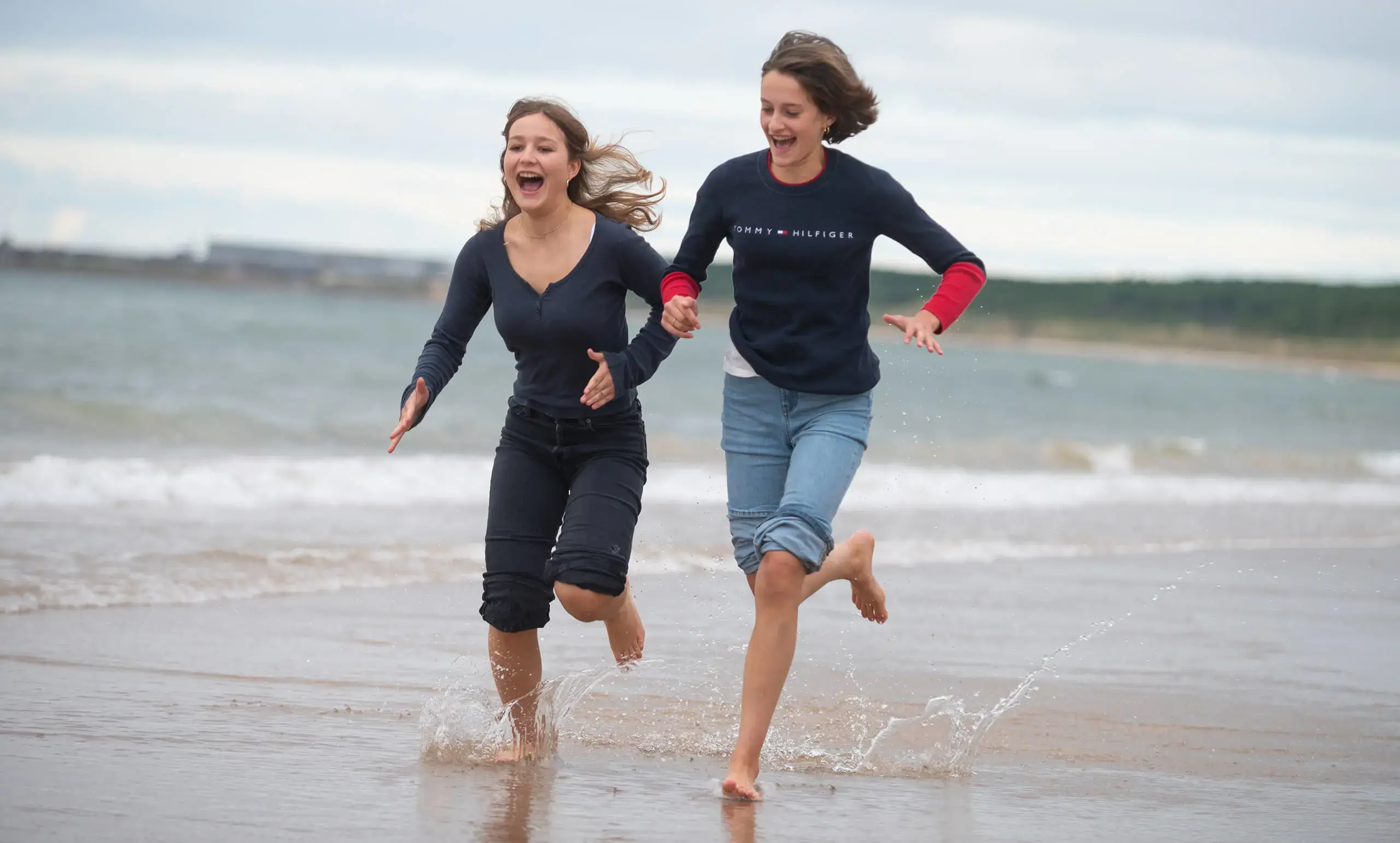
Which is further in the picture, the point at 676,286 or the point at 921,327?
the point at 676,286

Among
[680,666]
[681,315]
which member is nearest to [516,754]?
[681,315]

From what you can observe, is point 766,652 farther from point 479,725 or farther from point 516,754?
point 479,725

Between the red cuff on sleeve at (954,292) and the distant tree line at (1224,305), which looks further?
the distant tree line at (1224,305)

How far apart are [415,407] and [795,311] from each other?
3.93 ft

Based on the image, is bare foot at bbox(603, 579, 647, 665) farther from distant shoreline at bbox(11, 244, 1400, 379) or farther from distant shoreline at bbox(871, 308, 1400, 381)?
distant shoreline at bbox(871, 308, 1400, 381)

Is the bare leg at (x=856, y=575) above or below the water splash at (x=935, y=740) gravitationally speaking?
above

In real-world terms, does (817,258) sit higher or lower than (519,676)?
higher

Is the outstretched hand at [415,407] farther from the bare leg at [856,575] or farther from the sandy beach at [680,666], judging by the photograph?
the bare leg at [856,575]

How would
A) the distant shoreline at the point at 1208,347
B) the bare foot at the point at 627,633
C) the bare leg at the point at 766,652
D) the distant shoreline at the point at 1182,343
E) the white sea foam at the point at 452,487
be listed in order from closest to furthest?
the bare leg at the point at 766,652 → the bare foot at the point at 627,633 → the white sea foam at the point at 452,487 → the distant shoreline at the point at 1182,343 → the distant shoreline at the point at 1208,347

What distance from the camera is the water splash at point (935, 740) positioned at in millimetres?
4961

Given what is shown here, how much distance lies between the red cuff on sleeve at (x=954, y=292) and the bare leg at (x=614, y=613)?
1309mm

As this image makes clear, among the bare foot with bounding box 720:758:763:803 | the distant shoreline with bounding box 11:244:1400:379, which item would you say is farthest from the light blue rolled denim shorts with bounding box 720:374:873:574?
the distant shoreline with bounding box 11:244:1400:379

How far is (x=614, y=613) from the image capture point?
5035mm

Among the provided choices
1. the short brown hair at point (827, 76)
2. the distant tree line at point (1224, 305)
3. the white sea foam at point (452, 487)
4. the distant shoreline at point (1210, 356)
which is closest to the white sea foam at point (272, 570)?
the white sea foam at point (452, 487)
